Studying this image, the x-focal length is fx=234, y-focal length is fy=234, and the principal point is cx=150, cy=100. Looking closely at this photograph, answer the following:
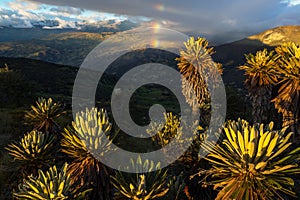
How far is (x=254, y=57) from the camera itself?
22.5 meters

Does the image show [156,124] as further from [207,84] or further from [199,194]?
[199,194]

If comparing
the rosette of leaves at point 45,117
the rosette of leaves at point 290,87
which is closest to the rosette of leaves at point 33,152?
the rosette of leaves at point 45,117

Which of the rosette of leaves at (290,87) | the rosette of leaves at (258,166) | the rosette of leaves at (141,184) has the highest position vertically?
the rosette of leaves at (290,87)

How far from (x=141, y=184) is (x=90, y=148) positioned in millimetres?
2856

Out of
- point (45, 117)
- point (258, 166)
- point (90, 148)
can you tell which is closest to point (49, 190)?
point (90, 148)

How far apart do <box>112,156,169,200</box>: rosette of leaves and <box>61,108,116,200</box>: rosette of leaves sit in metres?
1.40

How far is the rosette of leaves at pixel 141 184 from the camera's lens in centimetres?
878

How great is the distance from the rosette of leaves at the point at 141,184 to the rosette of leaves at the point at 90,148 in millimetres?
1402

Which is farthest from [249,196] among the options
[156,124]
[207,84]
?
[207,84]

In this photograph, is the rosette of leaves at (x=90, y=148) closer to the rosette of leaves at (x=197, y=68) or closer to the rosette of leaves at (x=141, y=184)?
the rosette of leaves at (x=141, y=184)

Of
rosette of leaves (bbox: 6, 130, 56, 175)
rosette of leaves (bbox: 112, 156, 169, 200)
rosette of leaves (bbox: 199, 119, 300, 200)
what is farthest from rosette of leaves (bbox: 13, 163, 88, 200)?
rosette of leaves (bbox: 199, 119, 300, 200)

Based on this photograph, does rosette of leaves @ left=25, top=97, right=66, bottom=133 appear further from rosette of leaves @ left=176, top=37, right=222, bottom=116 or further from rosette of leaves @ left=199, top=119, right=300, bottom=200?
rosette of leaves @ left=176, top=37, right=222, bottom=116

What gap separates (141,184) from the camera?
8.76 meters

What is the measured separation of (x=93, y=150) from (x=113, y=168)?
1347 millimetres
